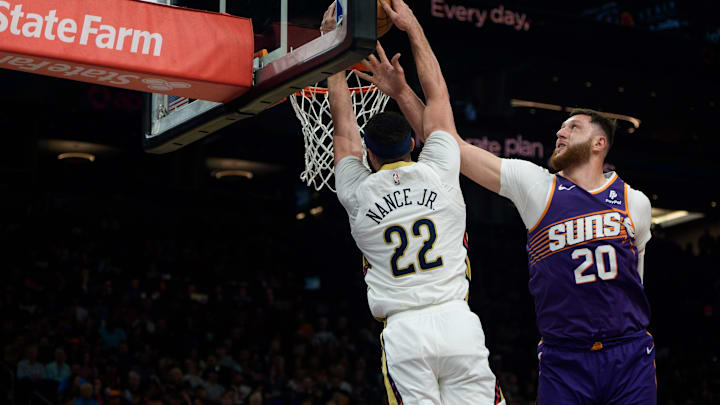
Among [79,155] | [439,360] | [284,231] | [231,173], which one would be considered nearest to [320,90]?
[439,360]

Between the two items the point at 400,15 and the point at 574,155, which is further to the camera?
the point at 574,155

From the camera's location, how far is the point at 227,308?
49.2 feet

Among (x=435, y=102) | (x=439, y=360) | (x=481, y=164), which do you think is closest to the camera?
(x=439, y=360)

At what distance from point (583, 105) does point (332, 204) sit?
6600 millimetres

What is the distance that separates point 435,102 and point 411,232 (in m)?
0.76

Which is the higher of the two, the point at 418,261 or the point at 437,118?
the point at 437,118

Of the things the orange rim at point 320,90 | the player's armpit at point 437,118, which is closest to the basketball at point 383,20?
the player's armpit at point 437,118

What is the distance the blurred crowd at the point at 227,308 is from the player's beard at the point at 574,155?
762 centimetres

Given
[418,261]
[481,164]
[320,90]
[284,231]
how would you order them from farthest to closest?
[284,231] < [320,90] < [481,164] < [418,261]

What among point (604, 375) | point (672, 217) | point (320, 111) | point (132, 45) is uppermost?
point (672, 217)

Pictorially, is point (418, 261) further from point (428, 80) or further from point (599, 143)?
point (599, 143)

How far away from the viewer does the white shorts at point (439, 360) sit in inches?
150

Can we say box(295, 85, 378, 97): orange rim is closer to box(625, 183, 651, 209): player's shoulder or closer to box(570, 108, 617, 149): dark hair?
box(570, 108, 617, 149): dark hair

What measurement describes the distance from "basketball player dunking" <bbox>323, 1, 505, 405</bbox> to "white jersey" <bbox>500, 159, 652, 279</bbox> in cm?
47
